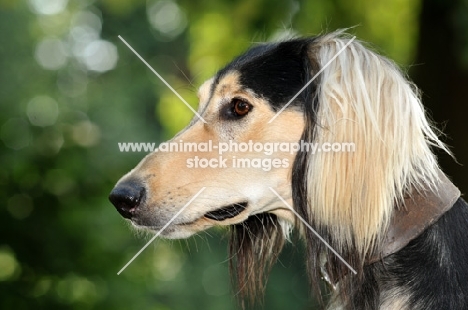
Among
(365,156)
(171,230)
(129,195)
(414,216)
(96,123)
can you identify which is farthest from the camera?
(96,123)

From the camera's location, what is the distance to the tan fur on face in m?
3.28

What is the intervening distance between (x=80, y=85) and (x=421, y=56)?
4.97 m

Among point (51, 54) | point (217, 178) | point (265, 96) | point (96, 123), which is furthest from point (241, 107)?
point (51, 54)

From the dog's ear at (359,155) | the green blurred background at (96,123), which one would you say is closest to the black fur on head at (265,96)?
the dog's ear at (359,155)

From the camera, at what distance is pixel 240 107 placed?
11.2 feet

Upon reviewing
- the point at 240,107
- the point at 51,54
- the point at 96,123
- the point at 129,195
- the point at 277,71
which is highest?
the point at 277,71

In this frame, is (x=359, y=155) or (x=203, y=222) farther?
(x=203, y=222)

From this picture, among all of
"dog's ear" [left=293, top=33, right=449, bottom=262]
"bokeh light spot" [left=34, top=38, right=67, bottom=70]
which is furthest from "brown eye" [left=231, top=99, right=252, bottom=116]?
"bokeh light spot" [left=34, top=38, right=67, bottom=70]

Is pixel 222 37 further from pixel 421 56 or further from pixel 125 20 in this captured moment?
pixel 125 20

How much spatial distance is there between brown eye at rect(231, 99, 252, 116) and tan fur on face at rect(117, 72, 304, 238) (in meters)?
0.02

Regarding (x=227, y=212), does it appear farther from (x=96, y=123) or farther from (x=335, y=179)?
(x=96, y=123)

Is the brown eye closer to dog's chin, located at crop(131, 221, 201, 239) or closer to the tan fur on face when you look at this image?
the tan fur on face

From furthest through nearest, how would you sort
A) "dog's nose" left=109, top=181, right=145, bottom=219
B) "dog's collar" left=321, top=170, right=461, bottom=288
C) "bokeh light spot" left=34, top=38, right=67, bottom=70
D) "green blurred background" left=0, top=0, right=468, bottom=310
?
"bokeh light spot" left=34, top=38, right=67, bottom=70 < "green blurred background" left=0, top=0, right=468, bottom=310 < "dog's nose" left=109, top=181, right=145, bottom=219 < "dog's collar" left=321, top=170, right=461, bottom=288

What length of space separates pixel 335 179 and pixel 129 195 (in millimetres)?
860
